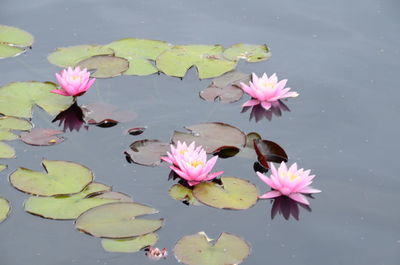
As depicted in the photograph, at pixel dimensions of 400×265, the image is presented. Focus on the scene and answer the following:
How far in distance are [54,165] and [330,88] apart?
1.64m

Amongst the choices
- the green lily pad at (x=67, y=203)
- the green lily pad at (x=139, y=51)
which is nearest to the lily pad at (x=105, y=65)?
the green lily pad at (x=139, y=51)

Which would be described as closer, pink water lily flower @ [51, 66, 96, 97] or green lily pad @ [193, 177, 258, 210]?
green lily pad @ [193, 177, 258, 210]

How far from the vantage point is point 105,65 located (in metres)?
4.04

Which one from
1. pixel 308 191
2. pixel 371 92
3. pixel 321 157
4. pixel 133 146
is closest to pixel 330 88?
pixel 371 92

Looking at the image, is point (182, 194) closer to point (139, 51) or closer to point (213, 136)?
point (213, 136)

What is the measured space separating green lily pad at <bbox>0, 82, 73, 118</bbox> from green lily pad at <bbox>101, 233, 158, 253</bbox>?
3.55 feet

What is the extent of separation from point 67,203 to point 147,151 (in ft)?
1.69

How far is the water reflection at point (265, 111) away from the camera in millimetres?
3770

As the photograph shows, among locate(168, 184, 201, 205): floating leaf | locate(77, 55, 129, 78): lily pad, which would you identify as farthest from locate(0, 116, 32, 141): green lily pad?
locate(168, 184, 201, 205): floating leaf

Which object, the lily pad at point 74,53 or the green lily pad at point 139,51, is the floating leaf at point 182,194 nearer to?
the green lily pad at point 139,51

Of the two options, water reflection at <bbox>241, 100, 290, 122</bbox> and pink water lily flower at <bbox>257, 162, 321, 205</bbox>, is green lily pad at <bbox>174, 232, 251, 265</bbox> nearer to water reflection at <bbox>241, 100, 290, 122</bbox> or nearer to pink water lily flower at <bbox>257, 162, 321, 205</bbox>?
pink water lily flower at <bbox>257, 162, 321, 205</bbox>

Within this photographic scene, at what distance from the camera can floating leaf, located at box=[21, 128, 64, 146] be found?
3445 millimetres

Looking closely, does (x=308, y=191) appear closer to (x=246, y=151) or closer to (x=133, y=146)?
(x=246, y=151)

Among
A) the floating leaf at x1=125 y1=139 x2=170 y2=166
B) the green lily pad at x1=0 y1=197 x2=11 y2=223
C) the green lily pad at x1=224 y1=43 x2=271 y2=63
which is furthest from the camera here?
the green lily pad at x1=224 y1=43 x2=271 y2=63
